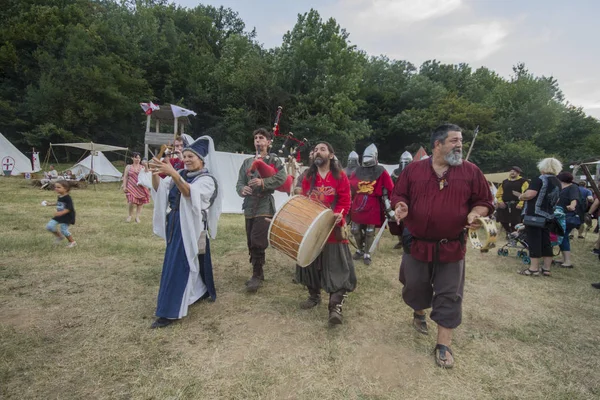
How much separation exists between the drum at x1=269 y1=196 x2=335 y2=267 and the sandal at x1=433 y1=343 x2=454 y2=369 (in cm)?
136

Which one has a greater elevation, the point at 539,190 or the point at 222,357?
the point at 539,190

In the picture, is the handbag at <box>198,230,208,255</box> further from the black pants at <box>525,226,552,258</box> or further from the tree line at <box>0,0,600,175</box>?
the tree line at <box>0,0,600,175</box>

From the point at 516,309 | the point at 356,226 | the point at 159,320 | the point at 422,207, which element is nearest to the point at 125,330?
the point at 159,320

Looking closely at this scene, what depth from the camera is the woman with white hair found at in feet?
17.5

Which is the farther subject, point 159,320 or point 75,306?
point 75,306

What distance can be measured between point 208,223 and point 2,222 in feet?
22.1

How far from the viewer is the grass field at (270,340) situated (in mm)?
2484

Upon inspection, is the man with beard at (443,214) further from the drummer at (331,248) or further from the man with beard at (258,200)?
the man with beard at (258,200)

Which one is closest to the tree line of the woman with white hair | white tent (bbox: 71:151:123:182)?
white tent (bbox: 71:151:123:182)

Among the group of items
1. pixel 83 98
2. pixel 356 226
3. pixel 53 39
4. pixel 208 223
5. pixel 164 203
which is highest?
pixel 53 39

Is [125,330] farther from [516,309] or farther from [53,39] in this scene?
[53,39]

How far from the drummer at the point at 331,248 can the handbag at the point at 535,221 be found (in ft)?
12.0

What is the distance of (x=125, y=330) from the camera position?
3203 millimetres

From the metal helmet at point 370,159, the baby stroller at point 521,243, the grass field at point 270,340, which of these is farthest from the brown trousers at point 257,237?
the baby stroller at point 521,243
